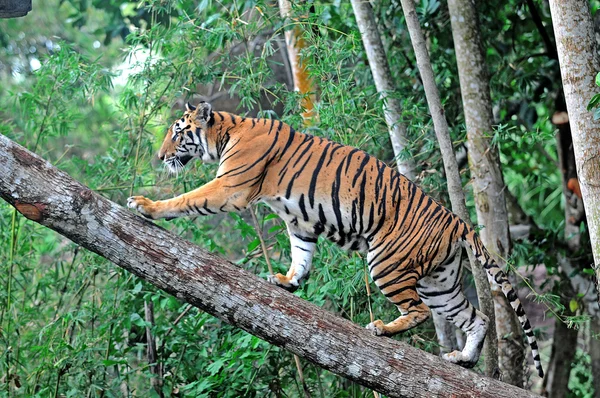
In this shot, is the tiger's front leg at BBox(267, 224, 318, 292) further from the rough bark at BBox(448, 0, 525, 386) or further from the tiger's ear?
the rough bark at BBox(448, 0, 525, 386)

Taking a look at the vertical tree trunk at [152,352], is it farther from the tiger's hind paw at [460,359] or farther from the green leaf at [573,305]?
the green leaf at [573,305]

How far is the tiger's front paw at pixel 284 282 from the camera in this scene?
3939mm

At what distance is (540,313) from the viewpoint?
922cm

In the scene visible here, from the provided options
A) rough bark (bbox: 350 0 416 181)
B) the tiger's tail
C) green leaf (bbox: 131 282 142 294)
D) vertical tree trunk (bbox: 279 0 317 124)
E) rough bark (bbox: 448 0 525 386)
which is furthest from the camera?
vertical tree trunk (bbox: 279 0 317 124)

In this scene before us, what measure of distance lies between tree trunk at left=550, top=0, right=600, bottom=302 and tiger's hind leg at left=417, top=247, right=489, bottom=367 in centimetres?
69

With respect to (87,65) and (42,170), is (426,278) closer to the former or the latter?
(42,170)

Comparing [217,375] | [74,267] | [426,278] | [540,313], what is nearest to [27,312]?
[74,267]

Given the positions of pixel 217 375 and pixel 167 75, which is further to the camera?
pixel 167 75

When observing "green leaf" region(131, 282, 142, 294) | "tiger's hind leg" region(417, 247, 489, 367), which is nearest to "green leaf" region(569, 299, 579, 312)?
"tiger's hind leg" region(417, 247, 489, 367)

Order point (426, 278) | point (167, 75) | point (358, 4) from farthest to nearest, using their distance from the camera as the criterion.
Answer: point (358, 4)
point (167, 75)
point (426, 278)

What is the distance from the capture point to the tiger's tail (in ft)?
12.0

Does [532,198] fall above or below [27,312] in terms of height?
above

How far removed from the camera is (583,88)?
3479mm

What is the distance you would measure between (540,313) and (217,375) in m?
5.98
